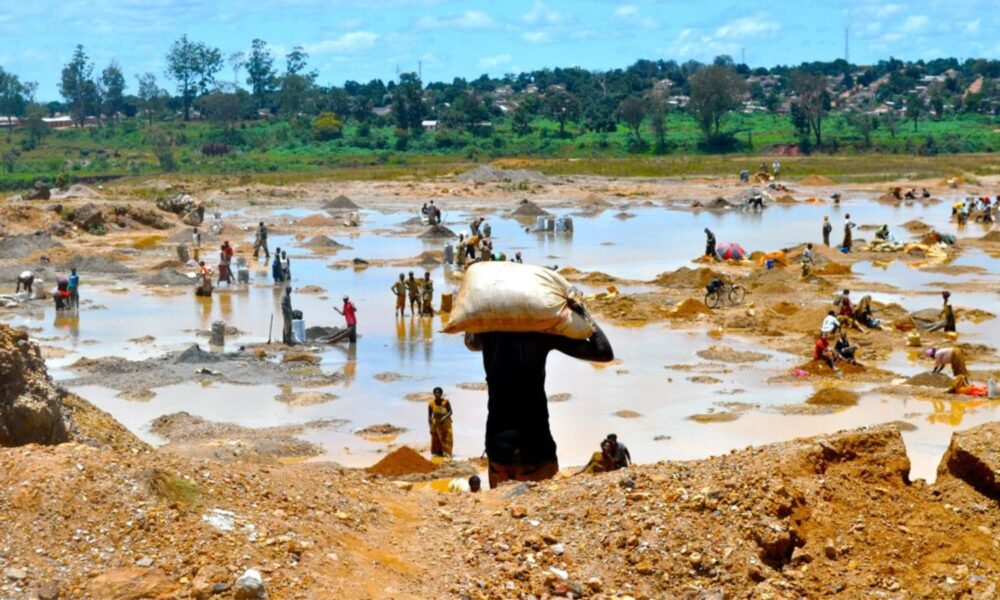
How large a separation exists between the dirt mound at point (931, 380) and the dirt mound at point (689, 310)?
7521 mm

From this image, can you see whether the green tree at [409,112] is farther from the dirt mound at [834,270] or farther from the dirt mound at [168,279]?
the dirt mound at [834,270]

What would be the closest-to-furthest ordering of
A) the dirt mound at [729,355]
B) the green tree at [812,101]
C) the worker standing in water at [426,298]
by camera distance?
the dirt mound at [729,355] → the worker standing in water at [426,298] → the green tree at [812,101]

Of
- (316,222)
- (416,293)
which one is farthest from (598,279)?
(316,222)

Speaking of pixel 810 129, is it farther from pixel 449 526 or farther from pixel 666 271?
pixel 449 526

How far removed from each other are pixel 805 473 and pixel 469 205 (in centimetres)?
5561

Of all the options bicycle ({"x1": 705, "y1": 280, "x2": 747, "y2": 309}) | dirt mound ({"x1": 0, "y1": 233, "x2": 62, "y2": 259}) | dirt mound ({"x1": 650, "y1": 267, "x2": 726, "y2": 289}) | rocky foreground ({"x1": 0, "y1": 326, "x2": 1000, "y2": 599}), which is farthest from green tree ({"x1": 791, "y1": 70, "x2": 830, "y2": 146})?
rocky foreground ({"x1": 0, "y1": 326, "x2": 1000, "y2": 599})

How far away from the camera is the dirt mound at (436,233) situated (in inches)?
1829

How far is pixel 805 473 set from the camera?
8.28m

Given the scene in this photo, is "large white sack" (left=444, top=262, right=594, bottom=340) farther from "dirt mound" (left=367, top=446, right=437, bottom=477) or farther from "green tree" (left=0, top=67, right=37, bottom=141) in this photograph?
"green tree" (left=0, top=67, right=37, bottom=141)

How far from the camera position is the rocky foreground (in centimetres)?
696

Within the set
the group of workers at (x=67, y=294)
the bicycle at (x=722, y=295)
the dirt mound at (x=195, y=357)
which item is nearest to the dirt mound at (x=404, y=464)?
the dirt mound at (x=195, y=357)

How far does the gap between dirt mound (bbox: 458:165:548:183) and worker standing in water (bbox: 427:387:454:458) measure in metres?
58.6

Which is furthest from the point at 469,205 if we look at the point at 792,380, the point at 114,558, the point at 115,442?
the point at 114,558

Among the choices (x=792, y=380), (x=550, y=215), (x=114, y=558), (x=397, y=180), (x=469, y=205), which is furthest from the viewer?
(x=397, y=180)
